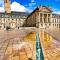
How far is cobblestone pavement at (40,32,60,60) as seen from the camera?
2045mm

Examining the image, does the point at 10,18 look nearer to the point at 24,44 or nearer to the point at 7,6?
the point at 7,6

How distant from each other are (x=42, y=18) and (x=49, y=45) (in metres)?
0.41

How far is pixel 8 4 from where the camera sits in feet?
6.84

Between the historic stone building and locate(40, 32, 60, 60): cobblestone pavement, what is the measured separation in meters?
0.15

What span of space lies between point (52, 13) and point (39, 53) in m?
0.60

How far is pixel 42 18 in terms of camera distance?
217 cm

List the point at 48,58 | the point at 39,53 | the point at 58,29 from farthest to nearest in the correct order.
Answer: the point at 58,29
the point at 39,53
the point at 48,58

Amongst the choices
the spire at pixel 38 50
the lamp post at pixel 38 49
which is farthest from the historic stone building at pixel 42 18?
the spire at pixel 38 50

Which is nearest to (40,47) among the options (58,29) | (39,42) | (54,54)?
(39,42)

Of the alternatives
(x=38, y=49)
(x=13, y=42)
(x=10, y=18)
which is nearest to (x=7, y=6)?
(x=10, y=18)

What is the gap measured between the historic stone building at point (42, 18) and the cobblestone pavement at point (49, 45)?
0.50 ft

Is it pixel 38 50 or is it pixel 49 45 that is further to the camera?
pixel 49 45

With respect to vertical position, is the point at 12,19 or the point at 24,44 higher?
the point at 12,19

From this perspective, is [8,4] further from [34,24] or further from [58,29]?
[58,29]
